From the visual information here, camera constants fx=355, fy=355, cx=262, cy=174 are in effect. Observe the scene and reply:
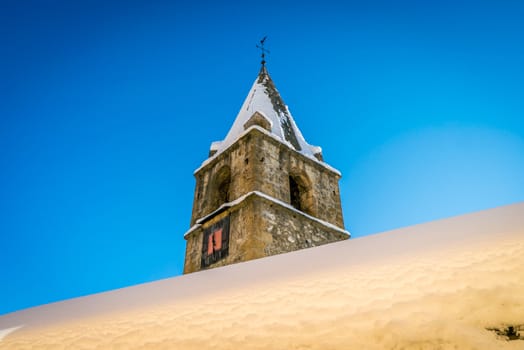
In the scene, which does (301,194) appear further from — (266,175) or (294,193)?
(266,175)

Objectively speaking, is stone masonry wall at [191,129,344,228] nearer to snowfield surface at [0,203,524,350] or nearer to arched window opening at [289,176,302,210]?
arched window opening at [289,176,302,210]

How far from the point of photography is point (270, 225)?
35.9ft

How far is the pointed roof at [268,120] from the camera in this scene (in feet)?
46.8

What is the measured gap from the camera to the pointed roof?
561 inches

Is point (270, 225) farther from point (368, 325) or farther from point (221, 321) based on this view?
point (368, 325)

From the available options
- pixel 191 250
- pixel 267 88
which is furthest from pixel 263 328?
pixel 267 88

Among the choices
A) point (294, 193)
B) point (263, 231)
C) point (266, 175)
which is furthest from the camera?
point (294, 193)

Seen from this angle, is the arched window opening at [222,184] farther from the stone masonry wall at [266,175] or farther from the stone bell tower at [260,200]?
the stone masonry wall at [266,175]

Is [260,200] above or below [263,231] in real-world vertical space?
above

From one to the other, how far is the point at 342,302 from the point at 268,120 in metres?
12.0

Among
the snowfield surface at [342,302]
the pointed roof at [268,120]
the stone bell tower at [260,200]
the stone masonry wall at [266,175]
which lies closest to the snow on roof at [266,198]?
the stone bell tower at [260,200]

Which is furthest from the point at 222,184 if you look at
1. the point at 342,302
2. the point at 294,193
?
the point at 342,302

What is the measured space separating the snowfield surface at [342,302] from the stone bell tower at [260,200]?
5976mm

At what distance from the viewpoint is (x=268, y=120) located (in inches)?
564
